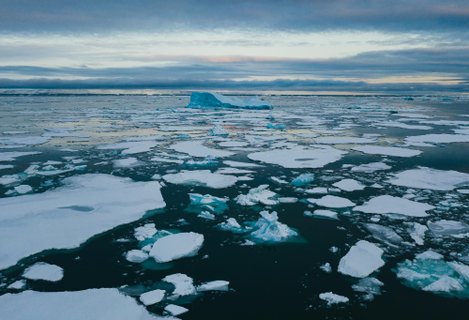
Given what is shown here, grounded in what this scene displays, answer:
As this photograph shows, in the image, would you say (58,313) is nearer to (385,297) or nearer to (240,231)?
(240,231)

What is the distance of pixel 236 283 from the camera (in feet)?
11.1

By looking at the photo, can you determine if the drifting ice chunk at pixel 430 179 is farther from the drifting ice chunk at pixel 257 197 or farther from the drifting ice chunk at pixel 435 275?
the drifting ice chunk at pixel 435 275

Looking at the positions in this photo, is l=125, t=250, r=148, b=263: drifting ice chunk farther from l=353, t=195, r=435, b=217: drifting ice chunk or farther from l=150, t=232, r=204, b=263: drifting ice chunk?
l=353, t=195, r=435, b=217: drifting ice chunk

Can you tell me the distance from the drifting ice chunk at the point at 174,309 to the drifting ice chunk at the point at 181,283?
190 mm

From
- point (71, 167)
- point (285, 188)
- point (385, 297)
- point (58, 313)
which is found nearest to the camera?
point (58, 313)

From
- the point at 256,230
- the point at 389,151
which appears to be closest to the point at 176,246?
the point at 256,230

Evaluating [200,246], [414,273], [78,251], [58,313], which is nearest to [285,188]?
[200,246]

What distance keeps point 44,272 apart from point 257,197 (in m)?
3.01

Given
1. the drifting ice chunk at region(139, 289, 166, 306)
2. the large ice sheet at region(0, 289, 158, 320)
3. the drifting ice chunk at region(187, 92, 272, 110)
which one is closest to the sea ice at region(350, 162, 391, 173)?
the drifting ice chunk at region(139, 289, 166, 306)

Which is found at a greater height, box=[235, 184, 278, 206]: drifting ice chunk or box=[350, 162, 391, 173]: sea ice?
box=[235, 184, 278, 206]: drifting ice chunk

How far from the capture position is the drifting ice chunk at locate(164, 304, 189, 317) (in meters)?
2.92

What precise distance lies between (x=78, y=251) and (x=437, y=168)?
23.2 ft

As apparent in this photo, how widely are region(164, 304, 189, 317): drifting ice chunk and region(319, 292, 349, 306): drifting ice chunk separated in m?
1.13

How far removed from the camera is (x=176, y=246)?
402 cm
